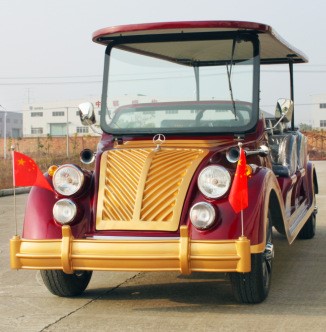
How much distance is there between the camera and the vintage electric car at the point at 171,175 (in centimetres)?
579

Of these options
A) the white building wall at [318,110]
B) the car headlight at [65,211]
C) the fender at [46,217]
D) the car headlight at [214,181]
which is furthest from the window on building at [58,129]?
the car headlight at [214,181]

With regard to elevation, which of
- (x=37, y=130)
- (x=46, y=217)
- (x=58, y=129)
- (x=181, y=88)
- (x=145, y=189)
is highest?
(x=181, y=88)

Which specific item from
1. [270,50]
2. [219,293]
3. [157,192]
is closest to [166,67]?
[270,50]

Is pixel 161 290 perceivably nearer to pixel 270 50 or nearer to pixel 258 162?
pixel 258 162

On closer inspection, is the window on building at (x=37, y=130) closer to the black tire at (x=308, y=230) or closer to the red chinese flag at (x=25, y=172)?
the black tire at (x=308, y=230)

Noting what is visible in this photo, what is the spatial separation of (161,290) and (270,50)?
2952mm

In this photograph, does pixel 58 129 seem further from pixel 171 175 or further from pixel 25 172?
pixel 171 175

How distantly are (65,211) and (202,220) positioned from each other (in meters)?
1.15

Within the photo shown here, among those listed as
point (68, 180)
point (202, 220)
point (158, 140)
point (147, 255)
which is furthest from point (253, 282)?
point (68, 180)

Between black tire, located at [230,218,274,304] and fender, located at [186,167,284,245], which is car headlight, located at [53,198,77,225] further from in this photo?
black tire, located at [230,218,274,304]

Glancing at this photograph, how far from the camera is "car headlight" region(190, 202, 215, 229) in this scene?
5809 millimetres

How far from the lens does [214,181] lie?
5969 mm

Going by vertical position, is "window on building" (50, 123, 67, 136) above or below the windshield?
below

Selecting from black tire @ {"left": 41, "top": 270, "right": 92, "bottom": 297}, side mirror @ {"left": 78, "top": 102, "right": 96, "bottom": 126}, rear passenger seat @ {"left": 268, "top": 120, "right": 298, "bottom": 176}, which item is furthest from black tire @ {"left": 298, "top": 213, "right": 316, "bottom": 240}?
black tire @ {"left": 41, "top": 270, "right": 92, "bottom": 297}
